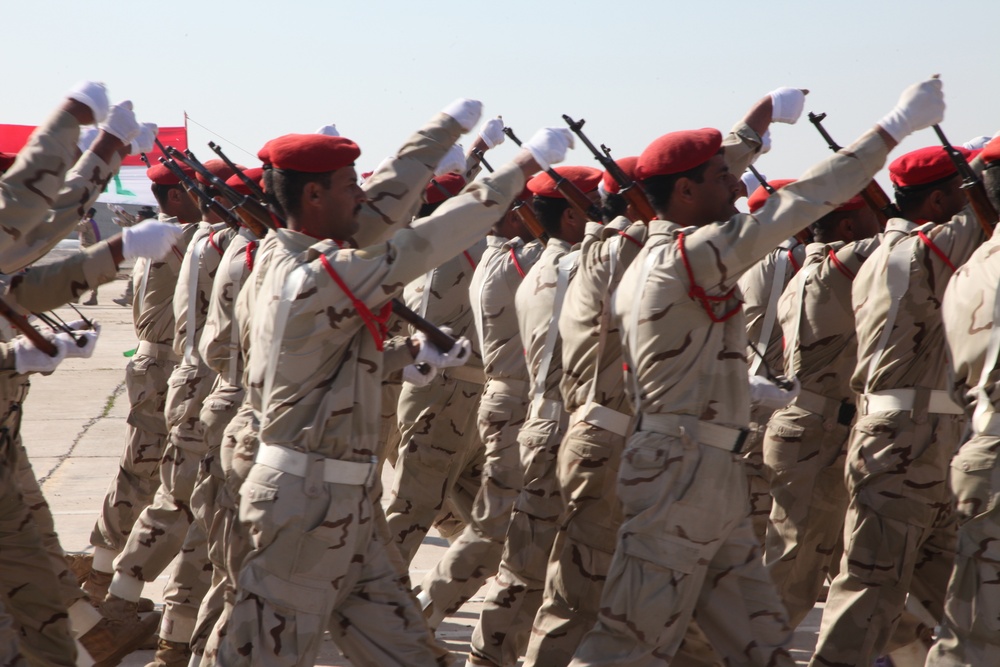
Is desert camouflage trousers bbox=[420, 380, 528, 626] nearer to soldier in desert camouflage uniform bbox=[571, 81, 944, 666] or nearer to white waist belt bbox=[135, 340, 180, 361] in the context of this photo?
soldier in desert camouflage uniform bbox=[571, 81, 944, 666]

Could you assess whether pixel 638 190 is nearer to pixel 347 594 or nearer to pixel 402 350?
pixel 402 350

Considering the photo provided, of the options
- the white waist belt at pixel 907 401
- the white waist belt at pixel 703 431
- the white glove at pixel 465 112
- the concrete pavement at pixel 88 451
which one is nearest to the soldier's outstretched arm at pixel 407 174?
the white glove at pixel 465 112

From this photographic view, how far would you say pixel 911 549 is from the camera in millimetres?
5254

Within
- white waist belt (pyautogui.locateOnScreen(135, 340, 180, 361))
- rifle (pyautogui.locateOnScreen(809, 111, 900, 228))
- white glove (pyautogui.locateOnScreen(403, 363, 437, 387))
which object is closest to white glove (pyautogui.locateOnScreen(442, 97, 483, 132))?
white glove (pyautogui.locateOnScreen(403, 363, 437, 387))

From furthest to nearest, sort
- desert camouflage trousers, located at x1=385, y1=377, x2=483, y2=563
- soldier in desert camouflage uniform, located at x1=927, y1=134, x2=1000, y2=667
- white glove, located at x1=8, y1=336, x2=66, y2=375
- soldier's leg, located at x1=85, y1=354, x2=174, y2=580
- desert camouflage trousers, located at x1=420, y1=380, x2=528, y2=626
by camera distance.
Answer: soldier's leg, located at x1=85, y1=354, x2=174, y2=580 → desert camouflage trousers, located at x1=385, y1=377, x2=483, y2=563 → desert camouflage trousers, located at x1=420, y1=380, x2=528, y2=626 → white glove, located at x1=8, y1=336, x2=66, y2=375 → soldier in desert camouflage uniform, located at x1=927, y1=134, x2=1000, y2=667

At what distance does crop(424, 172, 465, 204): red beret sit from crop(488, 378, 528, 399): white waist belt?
1.80m

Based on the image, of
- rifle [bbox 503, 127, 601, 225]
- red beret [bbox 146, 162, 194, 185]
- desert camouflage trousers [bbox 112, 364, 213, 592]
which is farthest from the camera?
red beret [bbox 146, 162, 194, 185]

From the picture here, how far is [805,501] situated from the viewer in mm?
6371

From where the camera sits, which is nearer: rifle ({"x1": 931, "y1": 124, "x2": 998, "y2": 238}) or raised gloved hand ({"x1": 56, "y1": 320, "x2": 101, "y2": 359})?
rifle ({"x1": 931, "y1": 124, "x2": 998, "y2": 238})

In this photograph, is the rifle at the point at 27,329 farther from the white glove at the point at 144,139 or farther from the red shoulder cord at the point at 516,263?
the red shoulder cord at the point at 516,263

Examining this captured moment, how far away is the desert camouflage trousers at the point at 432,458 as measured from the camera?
7176mm

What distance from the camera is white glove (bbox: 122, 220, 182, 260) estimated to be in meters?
5.32

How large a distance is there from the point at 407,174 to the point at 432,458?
2.50 metres

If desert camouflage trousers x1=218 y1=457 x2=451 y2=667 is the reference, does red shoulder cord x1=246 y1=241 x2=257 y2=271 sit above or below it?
above
